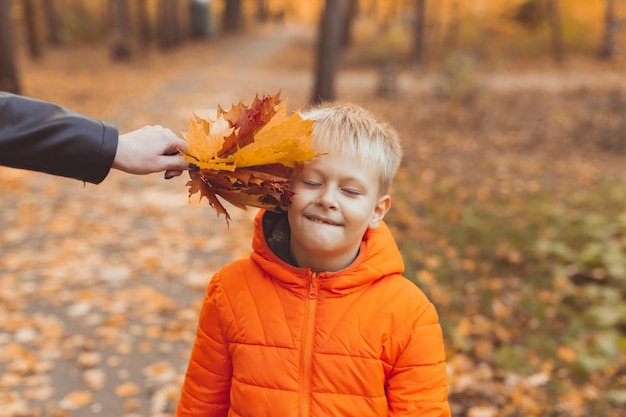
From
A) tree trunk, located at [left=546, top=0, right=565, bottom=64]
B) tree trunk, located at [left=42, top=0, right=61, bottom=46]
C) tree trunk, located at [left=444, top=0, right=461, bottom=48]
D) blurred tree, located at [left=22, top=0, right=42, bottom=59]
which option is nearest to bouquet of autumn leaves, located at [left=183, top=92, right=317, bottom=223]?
blurred tree, located at [left=22, top=0, right=42, bottom=59]

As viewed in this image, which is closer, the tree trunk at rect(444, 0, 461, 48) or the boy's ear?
the boy's ear

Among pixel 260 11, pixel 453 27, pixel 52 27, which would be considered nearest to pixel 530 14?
pixel 453 27

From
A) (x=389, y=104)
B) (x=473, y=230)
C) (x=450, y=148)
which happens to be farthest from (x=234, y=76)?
(x=473, y=230)

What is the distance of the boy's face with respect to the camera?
1852mm

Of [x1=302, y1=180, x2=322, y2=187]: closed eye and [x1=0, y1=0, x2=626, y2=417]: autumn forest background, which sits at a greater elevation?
[x1=302, y1=180, x2=322, y2=187]: closed eye

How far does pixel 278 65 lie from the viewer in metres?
23.3

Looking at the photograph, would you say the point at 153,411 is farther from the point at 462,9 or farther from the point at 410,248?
the point at 462,9

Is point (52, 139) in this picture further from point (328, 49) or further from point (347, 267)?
point (328, 49)

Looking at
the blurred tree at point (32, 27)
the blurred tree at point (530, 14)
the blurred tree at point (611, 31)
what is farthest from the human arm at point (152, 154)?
the blurred tree at point (530, 14)

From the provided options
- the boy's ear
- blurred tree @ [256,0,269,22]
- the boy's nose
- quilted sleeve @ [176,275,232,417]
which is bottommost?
blurred tree @ [256,0,269,22]

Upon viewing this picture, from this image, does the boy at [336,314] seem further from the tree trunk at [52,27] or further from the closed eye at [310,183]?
the tree trunk at [52,27]

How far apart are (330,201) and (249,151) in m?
0.31

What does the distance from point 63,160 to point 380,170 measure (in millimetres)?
991

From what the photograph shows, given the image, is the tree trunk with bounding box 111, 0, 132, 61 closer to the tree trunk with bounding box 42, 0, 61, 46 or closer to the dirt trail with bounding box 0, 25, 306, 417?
the tree trunk with bounding box 42, 0, 61, 46
